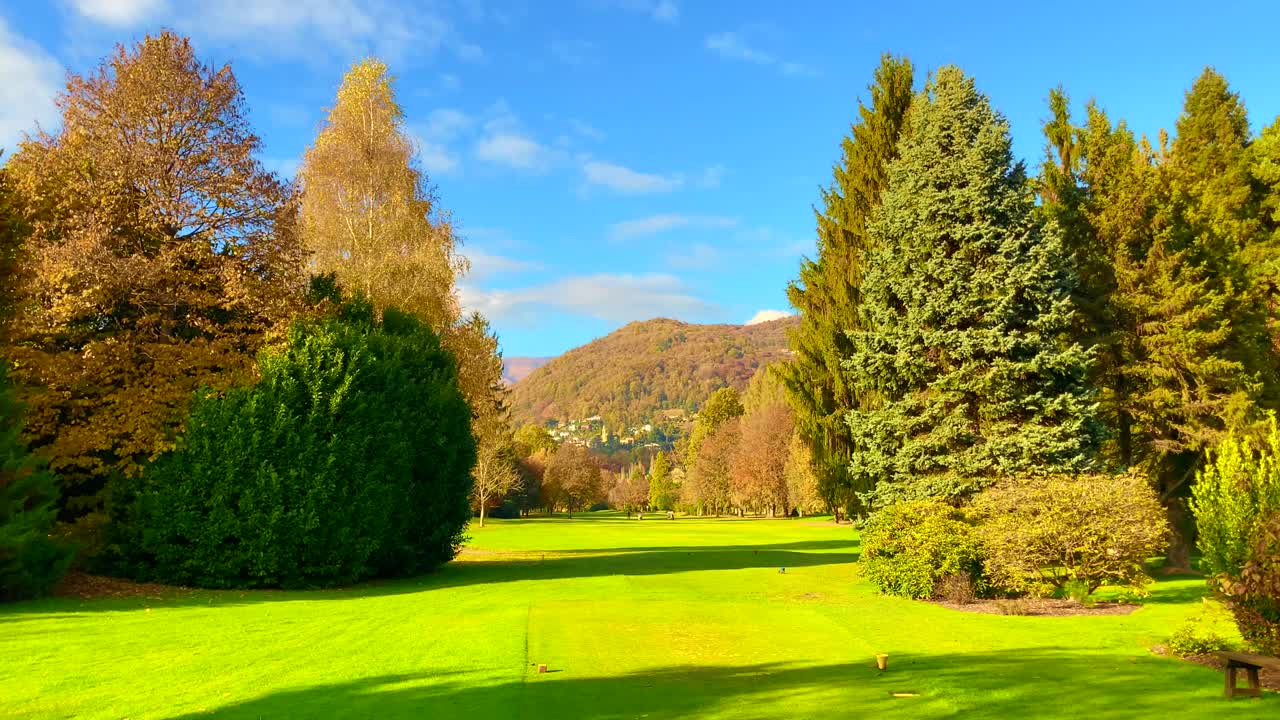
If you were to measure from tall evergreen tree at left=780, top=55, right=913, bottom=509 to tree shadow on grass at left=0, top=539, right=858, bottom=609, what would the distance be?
591 centimetres

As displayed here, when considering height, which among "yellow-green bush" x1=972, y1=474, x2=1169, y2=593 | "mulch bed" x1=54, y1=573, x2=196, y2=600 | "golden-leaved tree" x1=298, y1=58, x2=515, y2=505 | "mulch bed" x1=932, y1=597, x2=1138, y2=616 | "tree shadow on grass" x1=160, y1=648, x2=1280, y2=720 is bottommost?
"mulch bed" x1=54, y1=573, x2=196, y2=600

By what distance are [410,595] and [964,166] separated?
61.1 ft

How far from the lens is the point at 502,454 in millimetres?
65500

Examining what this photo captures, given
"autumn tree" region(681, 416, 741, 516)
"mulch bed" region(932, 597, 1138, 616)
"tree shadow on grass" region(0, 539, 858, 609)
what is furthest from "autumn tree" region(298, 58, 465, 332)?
"autumn tree" region(681, 416, 741, 516)

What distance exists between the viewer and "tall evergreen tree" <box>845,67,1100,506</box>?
19.4m

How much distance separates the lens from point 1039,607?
1706cm

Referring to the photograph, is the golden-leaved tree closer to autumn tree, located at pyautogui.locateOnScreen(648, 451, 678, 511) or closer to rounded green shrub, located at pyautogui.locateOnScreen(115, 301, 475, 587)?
rounded green shrub, located at pyautogui.locateOnScreen(115, 301, 475, 587)

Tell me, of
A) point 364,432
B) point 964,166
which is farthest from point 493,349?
point 964,166

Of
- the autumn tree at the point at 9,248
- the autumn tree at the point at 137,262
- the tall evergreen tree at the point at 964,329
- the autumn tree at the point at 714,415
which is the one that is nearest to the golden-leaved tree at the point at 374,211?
the autumn tree at the point at 137,262

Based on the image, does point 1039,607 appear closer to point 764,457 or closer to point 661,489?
point 764,457

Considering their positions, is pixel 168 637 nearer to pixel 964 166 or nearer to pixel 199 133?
pixel 199 133

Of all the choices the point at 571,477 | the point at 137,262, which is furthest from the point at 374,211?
the point at 571,477

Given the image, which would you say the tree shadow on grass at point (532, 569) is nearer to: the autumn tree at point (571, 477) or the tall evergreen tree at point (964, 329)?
the tall evergreen tree at point (964, 329)

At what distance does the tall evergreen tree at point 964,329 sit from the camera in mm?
19391
